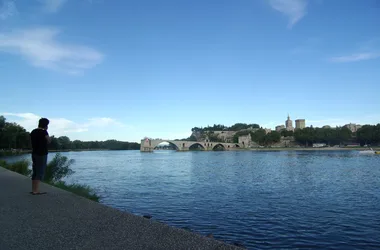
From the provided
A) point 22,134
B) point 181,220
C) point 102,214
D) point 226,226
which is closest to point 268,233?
point 226,226

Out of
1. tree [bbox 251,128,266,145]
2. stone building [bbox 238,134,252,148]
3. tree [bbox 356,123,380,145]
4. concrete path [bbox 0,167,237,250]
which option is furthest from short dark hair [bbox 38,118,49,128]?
stone building [bbox 238,134,252,148]

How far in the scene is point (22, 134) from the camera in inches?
3499

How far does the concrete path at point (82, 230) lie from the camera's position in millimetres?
5023

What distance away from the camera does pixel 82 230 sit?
5918mm

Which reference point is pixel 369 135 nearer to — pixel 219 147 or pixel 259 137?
pixel 259 137

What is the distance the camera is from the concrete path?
502 cm

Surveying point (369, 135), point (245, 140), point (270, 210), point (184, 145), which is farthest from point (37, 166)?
point (245, 140)

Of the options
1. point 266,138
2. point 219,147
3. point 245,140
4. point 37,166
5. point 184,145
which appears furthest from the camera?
point 219,147

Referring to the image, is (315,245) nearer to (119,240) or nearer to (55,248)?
(119,240)

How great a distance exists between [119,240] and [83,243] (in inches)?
22.6

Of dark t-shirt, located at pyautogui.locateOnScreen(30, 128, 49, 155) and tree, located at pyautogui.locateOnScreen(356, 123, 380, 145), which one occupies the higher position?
tree, located at pyautogui.locateOnScreen(356, 123, 380, 145)

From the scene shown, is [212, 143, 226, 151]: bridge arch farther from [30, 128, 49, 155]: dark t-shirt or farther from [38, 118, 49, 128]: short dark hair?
[30, 128, 49, 155]: dark t-shirt

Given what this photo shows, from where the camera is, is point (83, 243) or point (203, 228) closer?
point (83, 243)

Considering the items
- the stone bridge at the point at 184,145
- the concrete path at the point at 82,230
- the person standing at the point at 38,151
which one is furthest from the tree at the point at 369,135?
the concrete path at the point at 82,230
